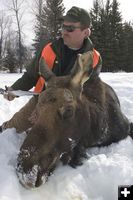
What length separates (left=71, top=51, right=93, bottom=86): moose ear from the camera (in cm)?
446

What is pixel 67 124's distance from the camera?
4219 mm

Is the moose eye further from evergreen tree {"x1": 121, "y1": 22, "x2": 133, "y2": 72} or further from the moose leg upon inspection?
evergreen tree {"x1": 121, "y1": 22, "x2": 133, "y2": 72}

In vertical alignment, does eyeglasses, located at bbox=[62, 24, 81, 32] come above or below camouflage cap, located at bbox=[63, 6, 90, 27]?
below

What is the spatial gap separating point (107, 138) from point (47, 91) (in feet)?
4.23

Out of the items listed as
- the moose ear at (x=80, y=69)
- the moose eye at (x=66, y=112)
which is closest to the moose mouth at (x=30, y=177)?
the moose eye at (x=66, y=112)

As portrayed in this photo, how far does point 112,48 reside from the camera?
48.9 metres

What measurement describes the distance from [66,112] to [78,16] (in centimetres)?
177

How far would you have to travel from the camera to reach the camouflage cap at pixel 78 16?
5465 millimetres

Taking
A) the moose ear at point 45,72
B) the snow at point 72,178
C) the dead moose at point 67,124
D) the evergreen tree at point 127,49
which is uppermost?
the moose ear at point 45,72

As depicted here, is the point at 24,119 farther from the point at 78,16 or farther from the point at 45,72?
the point at 78,16

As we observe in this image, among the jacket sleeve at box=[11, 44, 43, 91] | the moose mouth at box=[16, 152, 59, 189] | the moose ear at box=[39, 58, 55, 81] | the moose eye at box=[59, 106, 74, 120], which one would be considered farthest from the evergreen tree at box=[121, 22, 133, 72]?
the moose mouth at box=[16, 152, 59, 189]

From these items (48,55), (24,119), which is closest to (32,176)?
(24,119)

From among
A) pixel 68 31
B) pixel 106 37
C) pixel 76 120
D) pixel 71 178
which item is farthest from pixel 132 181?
pixel 106 37

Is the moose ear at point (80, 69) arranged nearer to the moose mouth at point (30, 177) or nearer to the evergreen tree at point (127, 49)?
the moose mouth at point (30, 177)
